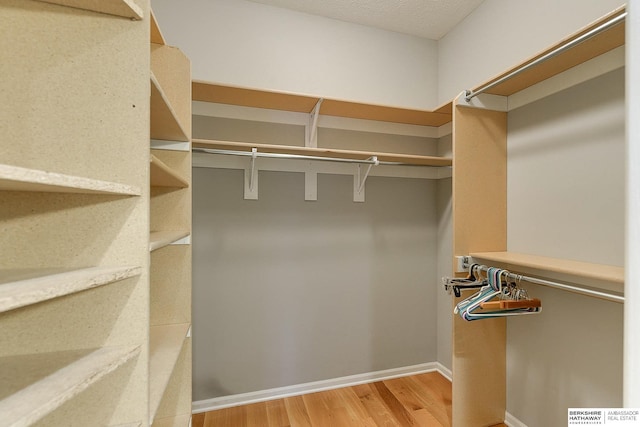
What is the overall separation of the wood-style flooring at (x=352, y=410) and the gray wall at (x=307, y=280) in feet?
0.40

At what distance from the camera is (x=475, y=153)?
160 cm

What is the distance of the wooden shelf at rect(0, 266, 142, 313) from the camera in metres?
0.41

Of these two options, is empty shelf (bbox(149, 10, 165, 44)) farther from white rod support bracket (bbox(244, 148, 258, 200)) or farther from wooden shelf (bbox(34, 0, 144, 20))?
white rod support bracket (bbox(244, 148, 258, 200))

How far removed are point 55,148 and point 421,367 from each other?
2.59m

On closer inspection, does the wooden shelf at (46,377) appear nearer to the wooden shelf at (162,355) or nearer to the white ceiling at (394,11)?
the wooden shelf at (162,355)

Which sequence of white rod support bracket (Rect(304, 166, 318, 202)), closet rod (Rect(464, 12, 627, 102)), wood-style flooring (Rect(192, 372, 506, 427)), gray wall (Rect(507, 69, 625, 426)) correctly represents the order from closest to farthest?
closet rod (Rect(464, 12, 627, 102))
gray wall (Rect(507, 69, 625, 426))
wood-style flooring (Rect(192, 372, 506, 427))
white rod support bracket (Rect(304, 166, 318, 202))

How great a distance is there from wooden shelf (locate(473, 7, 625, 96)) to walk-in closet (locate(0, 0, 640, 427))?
15 millimetres

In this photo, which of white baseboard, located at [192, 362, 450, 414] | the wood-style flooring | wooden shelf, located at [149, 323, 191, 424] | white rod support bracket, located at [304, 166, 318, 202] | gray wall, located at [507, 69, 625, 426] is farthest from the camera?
white rod support bracket, located at [304, 166, 318, 202]

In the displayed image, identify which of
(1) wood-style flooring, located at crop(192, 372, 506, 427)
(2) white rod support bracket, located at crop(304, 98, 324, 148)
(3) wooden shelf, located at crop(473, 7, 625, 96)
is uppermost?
(3) wooden shelf, located at crop(473, 7, 625, 96)

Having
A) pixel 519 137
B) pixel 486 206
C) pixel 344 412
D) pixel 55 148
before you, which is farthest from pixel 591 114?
pixel 344 412

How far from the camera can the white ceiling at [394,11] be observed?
1876mm

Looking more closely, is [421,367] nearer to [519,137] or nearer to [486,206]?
[486,206]

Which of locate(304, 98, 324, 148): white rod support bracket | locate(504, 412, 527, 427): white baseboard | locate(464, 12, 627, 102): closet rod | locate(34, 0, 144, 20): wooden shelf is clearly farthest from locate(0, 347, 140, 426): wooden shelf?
locate(504, 412, 527, 427): white baseboard

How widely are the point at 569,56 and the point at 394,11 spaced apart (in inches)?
46.9
